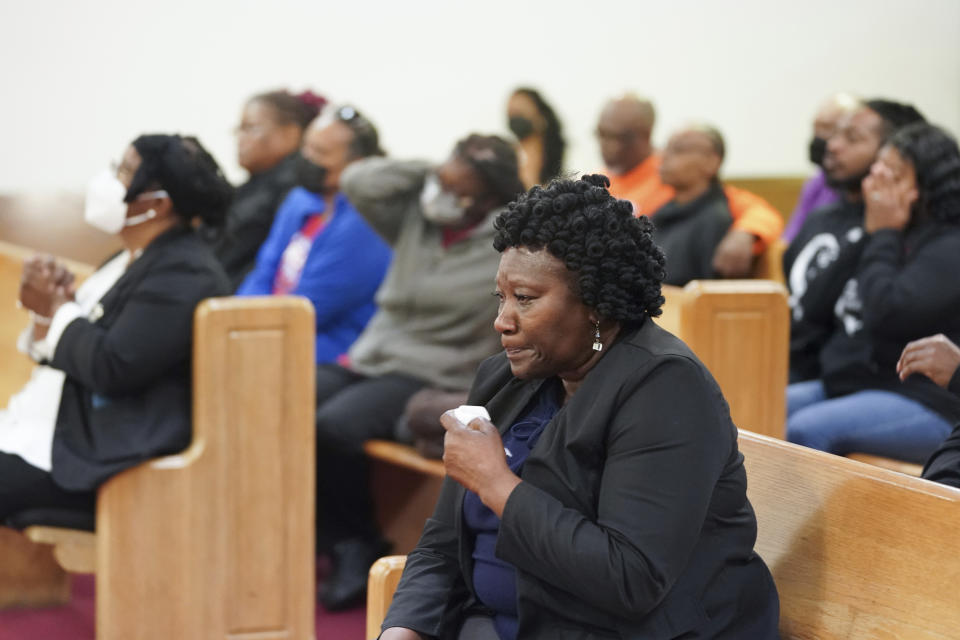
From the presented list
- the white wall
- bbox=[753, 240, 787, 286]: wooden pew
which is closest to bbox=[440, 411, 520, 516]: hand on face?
bbox=[753, 240, 787, 286]: wooden pew

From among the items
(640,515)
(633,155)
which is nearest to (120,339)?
(640,515)

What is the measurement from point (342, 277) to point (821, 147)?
174 cm

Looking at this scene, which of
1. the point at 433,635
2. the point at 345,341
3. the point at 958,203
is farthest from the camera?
the point at 345,341

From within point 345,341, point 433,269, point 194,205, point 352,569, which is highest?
point 194,205

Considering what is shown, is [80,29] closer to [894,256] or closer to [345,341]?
[345,341]

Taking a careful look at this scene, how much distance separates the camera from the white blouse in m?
3.18

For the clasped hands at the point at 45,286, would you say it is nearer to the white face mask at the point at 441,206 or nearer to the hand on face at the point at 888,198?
the white face mask at the point at 441,206

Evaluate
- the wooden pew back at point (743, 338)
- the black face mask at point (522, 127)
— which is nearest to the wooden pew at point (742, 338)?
the wooden pew back at point (743, 338)

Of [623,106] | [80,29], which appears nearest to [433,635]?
[623,106]

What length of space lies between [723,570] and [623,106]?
133 inches

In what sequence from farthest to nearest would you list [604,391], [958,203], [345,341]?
1. [345,341]
2. [958,203]
3. [604,391]

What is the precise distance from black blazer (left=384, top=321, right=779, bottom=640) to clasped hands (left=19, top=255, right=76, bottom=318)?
186 centimetres

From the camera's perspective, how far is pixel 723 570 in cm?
171

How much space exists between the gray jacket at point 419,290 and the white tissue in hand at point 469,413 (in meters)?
1.80
